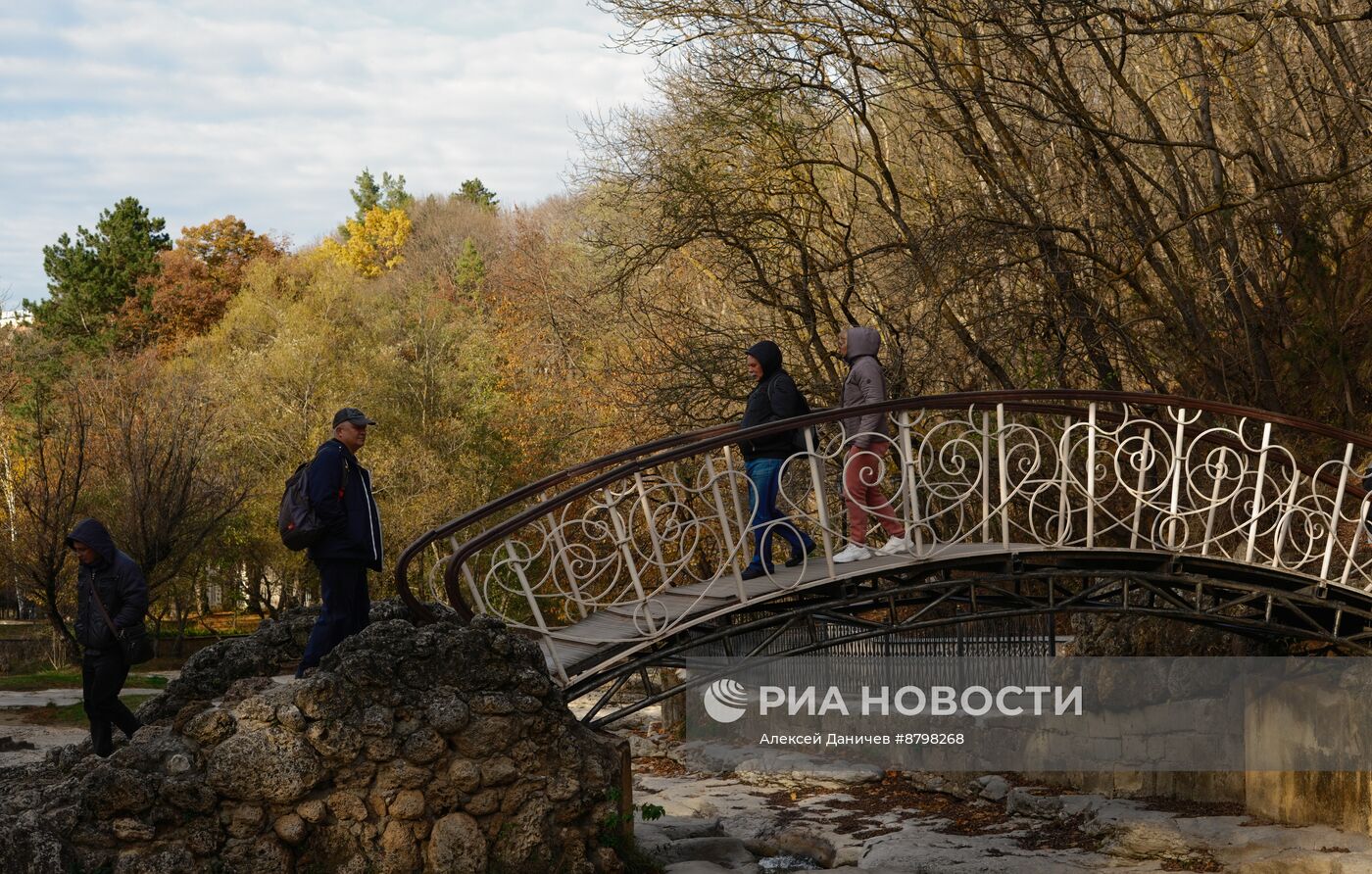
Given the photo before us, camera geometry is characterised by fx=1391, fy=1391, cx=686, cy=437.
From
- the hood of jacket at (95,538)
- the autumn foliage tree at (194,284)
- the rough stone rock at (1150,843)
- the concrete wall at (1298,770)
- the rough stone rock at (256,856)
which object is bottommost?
the rough stone rock at (1150,843)

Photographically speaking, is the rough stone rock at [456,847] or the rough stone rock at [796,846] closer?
the rough stone rock at [456,847]

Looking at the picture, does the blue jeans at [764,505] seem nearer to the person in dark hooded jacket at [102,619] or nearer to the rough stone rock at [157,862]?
the rough stone rock at [157,862]

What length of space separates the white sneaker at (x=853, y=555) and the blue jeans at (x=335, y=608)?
3.01 m

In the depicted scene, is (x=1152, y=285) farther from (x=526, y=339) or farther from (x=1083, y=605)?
(x=526, y=339)

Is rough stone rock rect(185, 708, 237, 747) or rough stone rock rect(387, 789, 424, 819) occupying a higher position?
rough stone rock rect(185, 708, 237, 747)

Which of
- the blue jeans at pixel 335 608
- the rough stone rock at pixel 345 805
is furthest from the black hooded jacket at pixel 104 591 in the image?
the rough stone rock at pixel 345 805

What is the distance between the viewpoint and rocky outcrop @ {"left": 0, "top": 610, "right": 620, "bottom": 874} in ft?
23.6

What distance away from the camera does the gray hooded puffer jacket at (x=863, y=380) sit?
9.05 metres

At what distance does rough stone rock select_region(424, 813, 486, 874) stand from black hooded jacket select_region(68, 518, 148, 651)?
2.55 m

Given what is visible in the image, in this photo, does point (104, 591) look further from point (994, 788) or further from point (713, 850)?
point (994, 788)

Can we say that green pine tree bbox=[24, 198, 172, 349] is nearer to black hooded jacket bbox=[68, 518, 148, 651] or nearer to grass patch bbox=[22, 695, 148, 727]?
grass patch bbox=[22, 695, 148, 727]

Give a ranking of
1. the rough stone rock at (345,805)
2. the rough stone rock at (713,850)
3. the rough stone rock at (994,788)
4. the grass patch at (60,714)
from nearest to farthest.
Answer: the rough stone rock at (345,805) < the rough stone rock at (713,850) < the rough stone rock at (994,788) < the grass patch at (60,714)

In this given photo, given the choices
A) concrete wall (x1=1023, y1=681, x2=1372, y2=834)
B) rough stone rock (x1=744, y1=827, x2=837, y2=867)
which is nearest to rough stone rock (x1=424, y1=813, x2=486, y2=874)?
rough stone rock (x1=744, y1=827, x2=837, y2=867)

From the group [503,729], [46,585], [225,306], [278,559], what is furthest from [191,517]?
[225,306]
